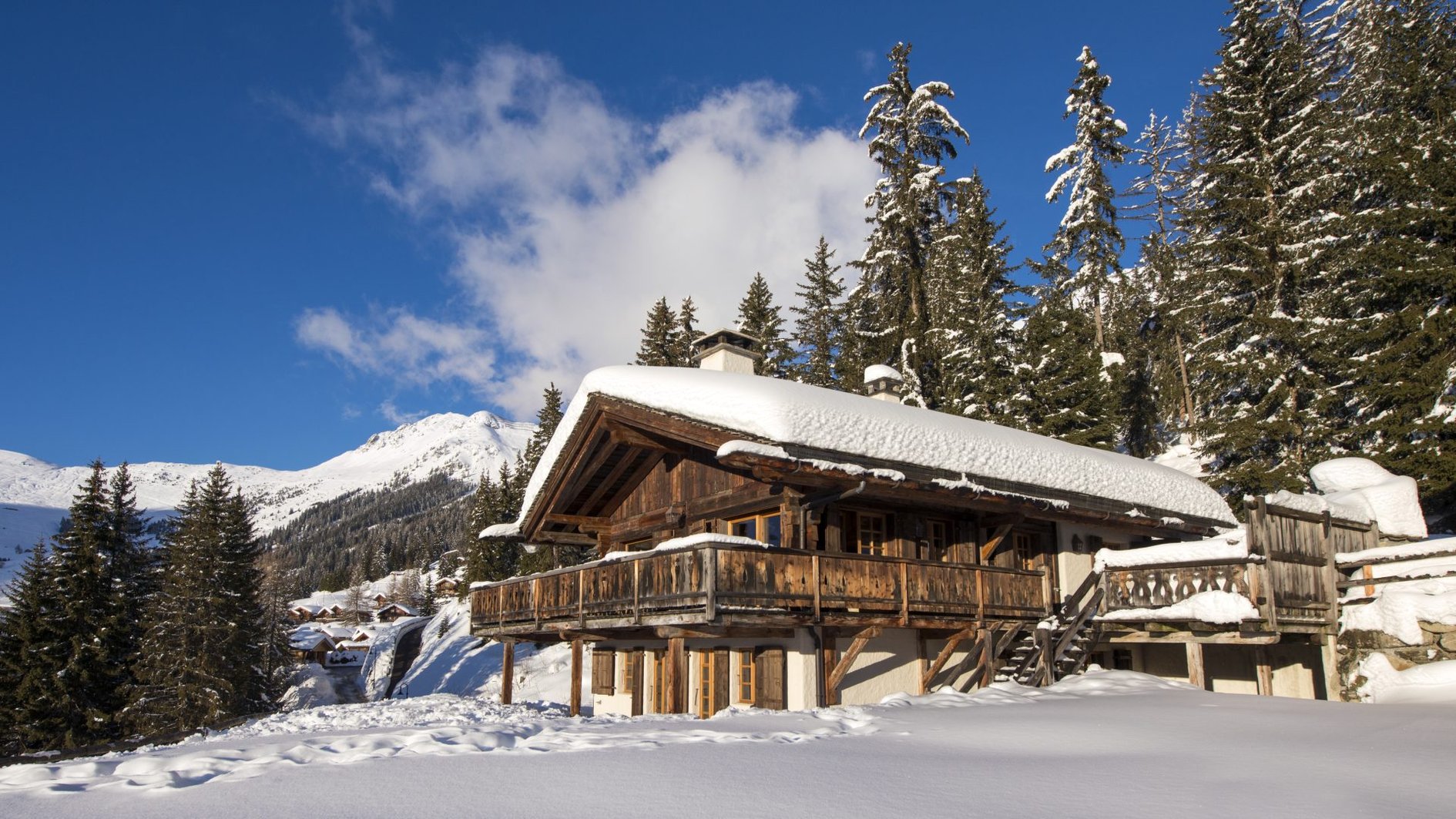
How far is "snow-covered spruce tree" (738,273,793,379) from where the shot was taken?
46281 millimetres

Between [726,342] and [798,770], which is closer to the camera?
[798,770]

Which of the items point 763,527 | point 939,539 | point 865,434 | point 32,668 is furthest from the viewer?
point 32,668

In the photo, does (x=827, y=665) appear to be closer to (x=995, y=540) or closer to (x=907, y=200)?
(x=995, y=540)

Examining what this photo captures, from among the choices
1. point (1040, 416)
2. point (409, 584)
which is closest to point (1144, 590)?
point (1040, 416)

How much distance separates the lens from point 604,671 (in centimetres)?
A: 2233

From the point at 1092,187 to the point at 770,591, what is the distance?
33172mm

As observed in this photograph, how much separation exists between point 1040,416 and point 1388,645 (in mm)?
16307

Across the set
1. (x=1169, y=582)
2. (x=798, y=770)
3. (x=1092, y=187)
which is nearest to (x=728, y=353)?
(x=1169, y=582)

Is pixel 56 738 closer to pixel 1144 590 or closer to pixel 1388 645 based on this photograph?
pixel 1144 590

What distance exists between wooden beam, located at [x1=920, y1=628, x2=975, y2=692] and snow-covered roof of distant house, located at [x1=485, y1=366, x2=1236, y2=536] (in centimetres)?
294

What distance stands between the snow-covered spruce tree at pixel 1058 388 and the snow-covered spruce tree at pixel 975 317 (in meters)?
0.76

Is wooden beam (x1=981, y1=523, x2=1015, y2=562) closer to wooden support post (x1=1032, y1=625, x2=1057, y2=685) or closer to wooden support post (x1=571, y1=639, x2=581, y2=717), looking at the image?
wooden support post (x1=1032, y1=625, x2=1057, y2=685)

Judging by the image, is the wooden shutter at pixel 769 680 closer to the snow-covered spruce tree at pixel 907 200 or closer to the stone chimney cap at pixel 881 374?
the stone chimney cap at pixel 881 374

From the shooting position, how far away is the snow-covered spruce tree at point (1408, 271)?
871 inches
